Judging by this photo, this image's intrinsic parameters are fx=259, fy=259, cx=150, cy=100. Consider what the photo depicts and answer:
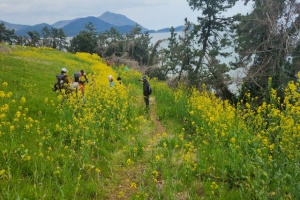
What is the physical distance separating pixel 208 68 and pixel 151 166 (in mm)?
14963

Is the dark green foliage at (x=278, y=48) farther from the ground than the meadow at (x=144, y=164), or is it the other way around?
the dark green foliage at (x=278, y=48)

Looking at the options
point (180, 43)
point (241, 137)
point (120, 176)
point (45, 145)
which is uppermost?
point (180, 43)

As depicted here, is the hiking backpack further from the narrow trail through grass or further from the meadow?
the narrow trail through grass

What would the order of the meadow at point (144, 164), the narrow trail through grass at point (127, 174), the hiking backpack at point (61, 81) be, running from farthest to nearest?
the hiking backpack at point (61, 81) → the narrow trail through grass at point (127, 174) → the meadow at point (144, 164)

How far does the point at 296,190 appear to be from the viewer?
362 cm

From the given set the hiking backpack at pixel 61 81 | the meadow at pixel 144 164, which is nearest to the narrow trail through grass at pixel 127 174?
the meadow at pixel 144 164

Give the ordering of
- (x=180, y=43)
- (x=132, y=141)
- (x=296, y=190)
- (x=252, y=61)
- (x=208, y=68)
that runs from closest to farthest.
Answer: (x=296, y=190) → (x=132, y=141) → (x=252, y=61) → (x=208, y=68) → (x=180, y=43)

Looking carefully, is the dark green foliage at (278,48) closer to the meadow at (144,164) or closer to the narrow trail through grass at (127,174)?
the meadow at (144,164)

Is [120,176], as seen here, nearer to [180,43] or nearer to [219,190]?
[219,190]

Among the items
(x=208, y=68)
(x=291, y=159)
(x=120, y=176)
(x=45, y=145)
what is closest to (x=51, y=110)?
(x=45, y=145)

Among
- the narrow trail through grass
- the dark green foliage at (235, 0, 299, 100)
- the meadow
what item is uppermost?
the dark green foliage at (235, 0, 299, 100)

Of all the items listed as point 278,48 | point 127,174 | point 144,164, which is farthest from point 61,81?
point 278,48

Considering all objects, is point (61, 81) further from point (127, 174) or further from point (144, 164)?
point (127, 174)

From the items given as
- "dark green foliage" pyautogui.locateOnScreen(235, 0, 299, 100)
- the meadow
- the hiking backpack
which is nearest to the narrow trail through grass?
the meadow
